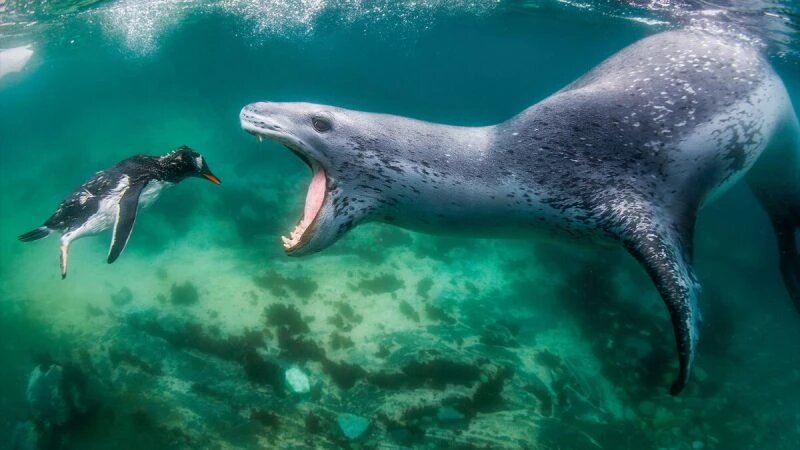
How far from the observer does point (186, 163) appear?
4.46 m

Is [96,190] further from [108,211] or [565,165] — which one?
[565,165]

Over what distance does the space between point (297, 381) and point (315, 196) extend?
3.18 meters

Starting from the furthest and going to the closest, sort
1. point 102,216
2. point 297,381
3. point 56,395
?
point 56,395, point 297,381, point 102,216

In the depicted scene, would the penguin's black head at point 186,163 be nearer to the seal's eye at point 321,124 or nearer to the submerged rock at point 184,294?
the seal's eye at point 321,124

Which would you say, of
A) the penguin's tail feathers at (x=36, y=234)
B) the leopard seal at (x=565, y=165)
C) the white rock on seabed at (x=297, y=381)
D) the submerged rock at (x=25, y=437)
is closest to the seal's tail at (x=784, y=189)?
the leopard seal at (x=565, y=165)

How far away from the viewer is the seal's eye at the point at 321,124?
105 inches

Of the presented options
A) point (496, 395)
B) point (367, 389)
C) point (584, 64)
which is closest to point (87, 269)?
point (367, 389)

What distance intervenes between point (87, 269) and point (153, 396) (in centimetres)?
501

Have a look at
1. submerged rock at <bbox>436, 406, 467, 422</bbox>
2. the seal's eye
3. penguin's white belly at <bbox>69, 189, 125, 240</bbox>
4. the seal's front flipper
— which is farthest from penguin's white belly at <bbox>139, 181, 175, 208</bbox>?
the seal's front flipper

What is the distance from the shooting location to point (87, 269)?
877 cm

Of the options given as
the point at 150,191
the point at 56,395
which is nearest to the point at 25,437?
the point at 56,395

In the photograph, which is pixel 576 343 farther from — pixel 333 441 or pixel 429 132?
pixel 429 132

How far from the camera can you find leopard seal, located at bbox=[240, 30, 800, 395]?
8.64 ft

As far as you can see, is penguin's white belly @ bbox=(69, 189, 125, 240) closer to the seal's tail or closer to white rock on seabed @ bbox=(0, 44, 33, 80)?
the seal's tail
